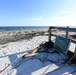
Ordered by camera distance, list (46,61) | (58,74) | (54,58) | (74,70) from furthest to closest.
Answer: (54,58)
(46,61)
(74,70)
(58,74)

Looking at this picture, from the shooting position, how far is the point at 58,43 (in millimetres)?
6008

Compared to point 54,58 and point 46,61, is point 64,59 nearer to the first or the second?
point 54,58

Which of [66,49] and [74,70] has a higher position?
[66,49]

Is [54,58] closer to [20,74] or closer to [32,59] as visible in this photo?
[32,59]

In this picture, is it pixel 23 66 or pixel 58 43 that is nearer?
pixel 23 66

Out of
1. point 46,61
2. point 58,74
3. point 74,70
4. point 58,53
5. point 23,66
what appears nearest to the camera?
point 58,74

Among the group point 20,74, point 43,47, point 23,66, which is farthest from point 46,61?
point 43,47

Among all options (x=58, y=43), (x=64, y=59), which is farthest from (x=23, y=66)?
(x=58, y=43)

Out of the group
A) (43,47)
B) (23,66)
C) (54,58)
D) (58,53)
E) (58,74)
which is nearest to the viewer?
(58,74)

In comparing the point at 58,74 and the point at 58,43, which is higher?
the point at 58,43

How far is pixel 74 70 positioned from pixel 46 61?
1217 mm

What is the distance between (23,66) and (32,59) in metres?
0.68

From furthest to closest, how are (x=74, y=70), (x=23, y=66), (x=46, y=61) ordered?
1. (x=46, y=61)
2. (x=23, y=66)
3. (x=74, y=70)

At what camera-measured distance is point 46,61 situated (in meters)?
4.95
